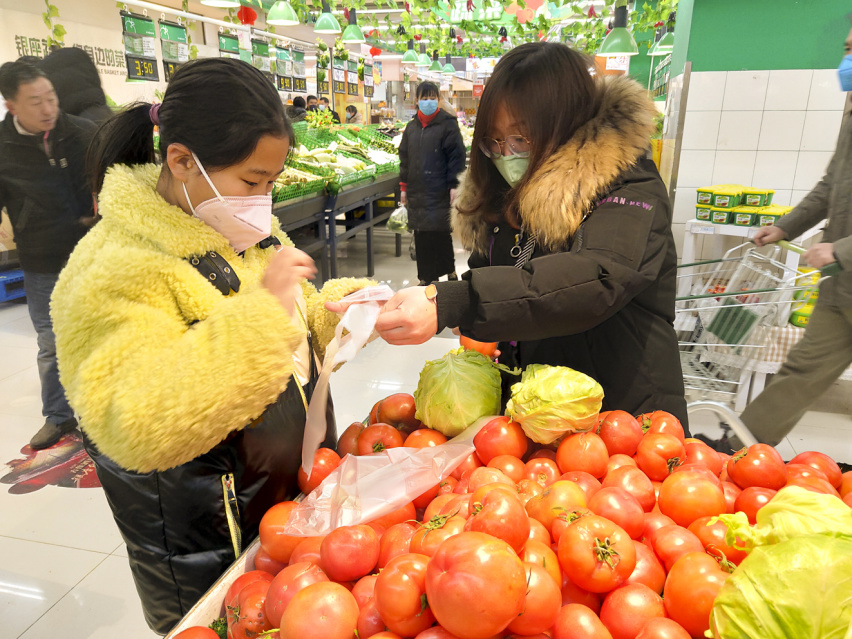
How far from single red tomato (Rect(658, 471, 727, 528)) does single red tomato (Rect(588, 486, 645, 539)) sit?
3.1 inches

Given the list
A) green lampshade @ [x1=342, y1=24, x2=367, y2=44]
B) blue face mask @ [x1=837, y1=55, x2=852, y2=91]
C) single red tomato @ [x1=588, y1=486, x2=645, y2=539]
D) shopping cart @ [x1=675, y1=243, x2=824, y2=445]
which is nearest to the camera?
single red tomato @ [x1=588, y1=486, x2=645, y2=539]

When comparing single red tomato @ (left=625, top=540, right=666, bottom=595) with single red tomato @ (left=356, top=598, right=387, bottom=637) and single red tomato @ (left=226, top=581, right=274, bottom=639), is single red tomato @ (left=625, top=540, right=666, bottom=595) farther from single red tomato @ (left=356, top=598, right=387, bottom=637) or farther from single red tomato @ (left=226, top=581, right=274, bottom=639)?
single red tomato @ (left=226, top=581, right=274, bottom=639)

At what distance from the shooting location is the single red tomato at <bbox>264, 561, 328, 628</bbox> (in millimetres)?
879

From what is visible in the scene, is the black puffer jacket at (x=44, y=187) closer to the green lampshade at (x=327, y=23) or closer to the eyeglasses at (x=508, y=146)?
the eyeglasses at (x=508, y=146)

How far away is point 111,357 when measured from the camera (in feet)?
→ 3.02

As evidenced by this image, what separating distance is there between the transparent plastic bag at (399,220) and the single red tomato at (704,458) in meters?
6.29

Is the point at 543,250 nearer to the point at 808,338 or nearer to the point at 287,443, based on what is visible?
the point at 287,443

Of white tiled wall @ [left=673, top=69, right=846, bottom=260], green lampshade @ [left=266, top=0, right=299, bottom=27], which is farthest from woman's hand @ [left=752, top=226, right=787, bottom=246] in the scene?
green lampshade @ [left=266, top=0, right=299, bottom=27]

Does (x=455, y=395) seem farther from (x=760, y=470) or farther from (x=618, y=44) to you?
(x=618, y=44)

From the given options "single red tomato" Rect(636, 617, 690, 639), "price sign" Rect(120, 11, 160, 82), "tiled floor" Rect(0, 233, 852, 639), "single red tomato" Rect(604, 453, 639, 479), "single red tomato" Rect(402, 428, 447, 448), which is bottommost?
"tiled floor" Rect(0, 233, 852, 639)

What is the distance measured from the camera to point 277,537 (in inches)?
41.3

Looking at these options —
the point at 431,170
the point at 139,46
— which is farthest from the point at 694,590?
the point at 139,46

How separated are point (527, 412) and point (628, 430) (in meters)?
0.23

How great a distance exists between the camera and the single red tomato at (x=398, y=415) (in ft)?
4.94
